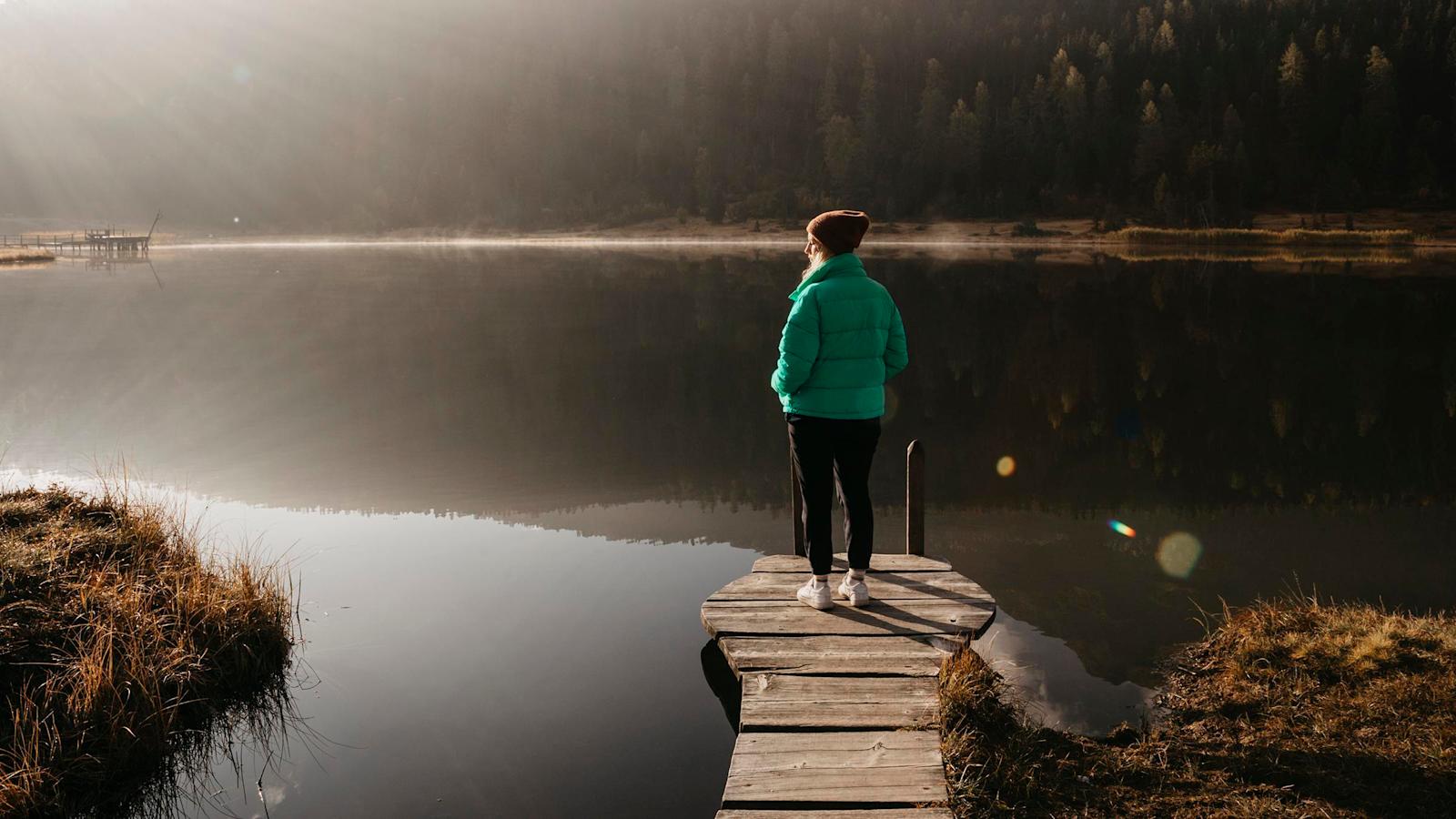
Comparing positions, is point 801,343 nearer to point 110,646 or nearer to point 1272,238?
point 110,646

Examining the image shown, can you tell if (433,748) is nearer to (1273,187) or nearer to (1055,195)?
(1055,195)

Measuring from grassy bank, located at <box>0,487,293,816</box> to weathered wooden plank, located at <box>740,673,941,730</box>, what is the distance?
11.2 ft

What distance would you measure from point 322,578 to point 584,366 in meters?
13.3

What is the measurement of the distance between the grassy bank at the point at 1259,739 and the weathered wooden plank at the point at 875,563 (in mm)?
1474

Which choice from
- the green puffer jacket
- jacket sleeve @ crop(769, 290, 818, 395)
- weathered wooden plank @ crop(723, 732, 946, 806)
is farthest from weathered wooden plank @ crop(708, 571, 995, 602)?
weathered wooden plank @ crop(723, 732, 946, 806)

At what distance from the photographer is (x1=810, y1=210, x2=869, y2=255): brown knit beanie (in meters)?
6.27

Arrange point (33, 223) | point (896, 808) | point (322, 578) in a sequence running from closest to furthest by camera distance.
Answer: point (896, 808) < point (322, 578) < point (33, 223)

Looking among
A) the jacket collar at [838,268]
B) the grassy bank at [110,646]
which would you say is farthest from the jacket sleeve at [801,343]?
the grassy bank at [110,646]

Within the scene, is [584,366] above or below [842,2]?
below

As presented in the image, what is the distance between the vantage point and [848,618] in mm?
6867

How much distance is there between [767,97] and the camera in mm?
163250

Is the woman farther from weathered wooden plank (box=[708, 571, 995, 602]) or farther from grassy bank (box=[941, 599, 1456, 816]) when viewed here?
grassy bank (box=[941, 599, 1456, 816])

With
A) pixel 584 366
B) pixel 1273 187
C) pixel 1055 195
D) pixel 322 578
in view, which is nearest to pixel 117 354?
pixel 584 366

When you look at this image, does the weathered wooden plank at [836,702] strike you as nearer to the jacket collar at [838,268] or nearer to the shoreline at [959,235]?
the jacket collar at [838,268]
